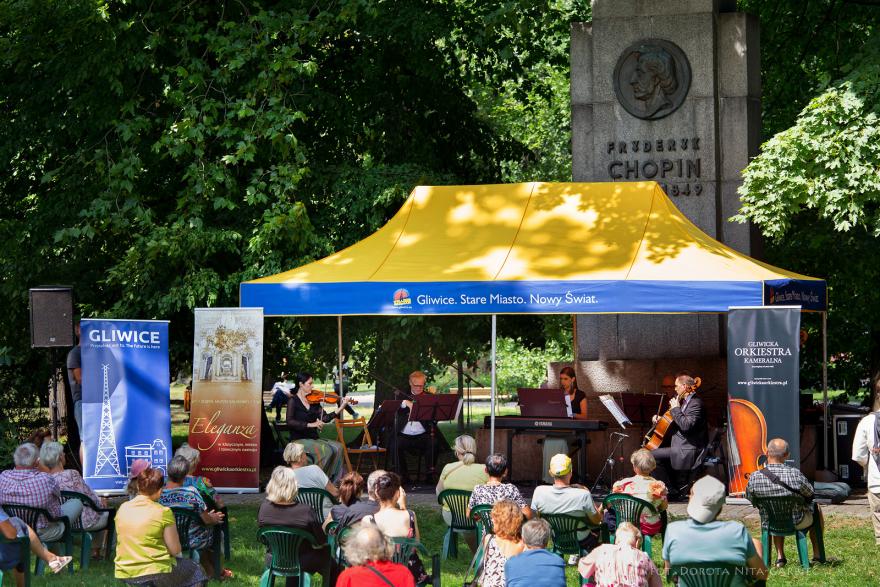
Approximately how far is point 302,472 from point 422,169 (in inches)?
351

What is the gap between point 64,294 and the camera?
13789 mm

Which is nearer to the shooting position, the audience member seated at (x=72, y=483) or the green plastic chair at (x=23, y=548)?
the green plastic chair at (x=23, y=548)

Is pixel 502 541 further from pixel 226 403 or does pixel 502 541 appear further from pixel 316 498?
pixel 226 403

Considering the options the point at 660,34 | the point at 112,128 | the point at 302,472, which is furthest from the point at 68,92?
the point at 302,472

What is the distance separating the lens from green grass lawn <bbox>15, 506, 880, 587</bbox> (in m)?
10.1

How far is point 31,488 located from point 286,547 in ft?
8.38

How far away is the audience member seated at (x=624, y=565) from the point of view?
6934 mm

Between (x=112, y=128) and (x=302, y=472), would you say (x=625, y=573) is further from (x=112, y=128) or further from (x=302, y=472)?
(x=112, y=128)

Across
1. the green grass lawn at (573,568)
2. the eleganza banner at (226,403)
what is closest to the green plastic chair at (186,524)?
the green grass lawn at (573,568)

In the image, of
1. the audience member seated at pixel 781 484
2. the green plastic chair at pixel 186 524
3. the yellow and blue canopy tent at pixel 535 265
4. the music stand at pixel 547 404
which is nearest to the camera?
the green plastic chair at pixel 186 524

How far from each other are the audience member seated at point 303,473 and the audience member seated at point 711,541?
346cm

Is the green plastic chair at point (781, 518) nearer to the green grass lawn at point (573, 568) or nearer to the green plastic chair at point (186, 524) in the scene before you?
the green grass lawn at point (573, 568)

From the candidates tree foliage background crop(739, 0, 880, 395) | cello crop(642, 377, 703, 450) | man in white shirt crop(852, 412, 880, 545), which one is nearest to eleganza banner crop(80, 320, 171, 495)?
cello crop(642, 377, 703, 450)

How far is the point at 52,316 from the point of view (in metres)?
13.8
